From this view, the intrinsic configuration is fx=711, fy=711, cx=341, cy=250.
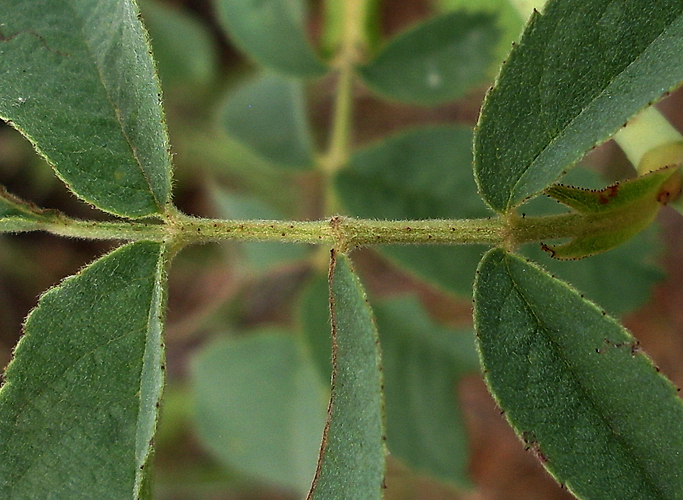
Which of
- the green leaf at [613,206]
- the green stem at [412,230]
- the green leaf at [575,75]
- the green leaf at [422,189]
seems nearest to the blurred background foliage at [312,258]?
the green leaf at [422,189]

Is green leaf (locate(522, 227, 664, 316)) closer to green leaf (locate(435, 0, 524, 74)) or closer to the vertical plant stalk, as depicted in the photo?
green leaf (locate(435, 0, 524, 74))

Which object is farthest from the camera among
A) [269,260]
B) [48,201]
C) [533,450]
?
[48,201]

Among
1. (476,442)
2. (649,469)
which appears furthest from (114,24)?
(476,442)

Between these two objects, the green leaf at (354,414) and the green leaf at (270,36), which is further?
the green leaf at (270,36)

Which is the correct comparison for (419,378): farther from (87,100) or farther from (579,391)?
(87,100)

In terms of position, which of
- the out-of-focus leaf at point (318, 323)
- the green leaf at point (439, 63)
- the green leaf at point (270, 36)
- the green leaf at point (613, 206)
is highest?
the green leaf at point (270, 36)

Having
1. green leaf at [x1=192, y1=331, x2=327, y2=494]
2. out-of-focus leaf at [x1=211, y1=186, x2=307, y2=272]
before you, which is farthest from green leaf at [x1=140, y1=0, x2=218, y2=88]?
green leaf at [x1=192, y1=331, x2=327, y2=494]

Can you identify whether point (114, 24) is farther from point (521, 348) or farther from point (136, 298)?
point (521, 348)

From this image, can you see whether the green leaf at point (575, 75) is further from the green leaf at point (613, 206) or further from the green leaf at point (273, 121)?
the green leaf at point (273, 121)
